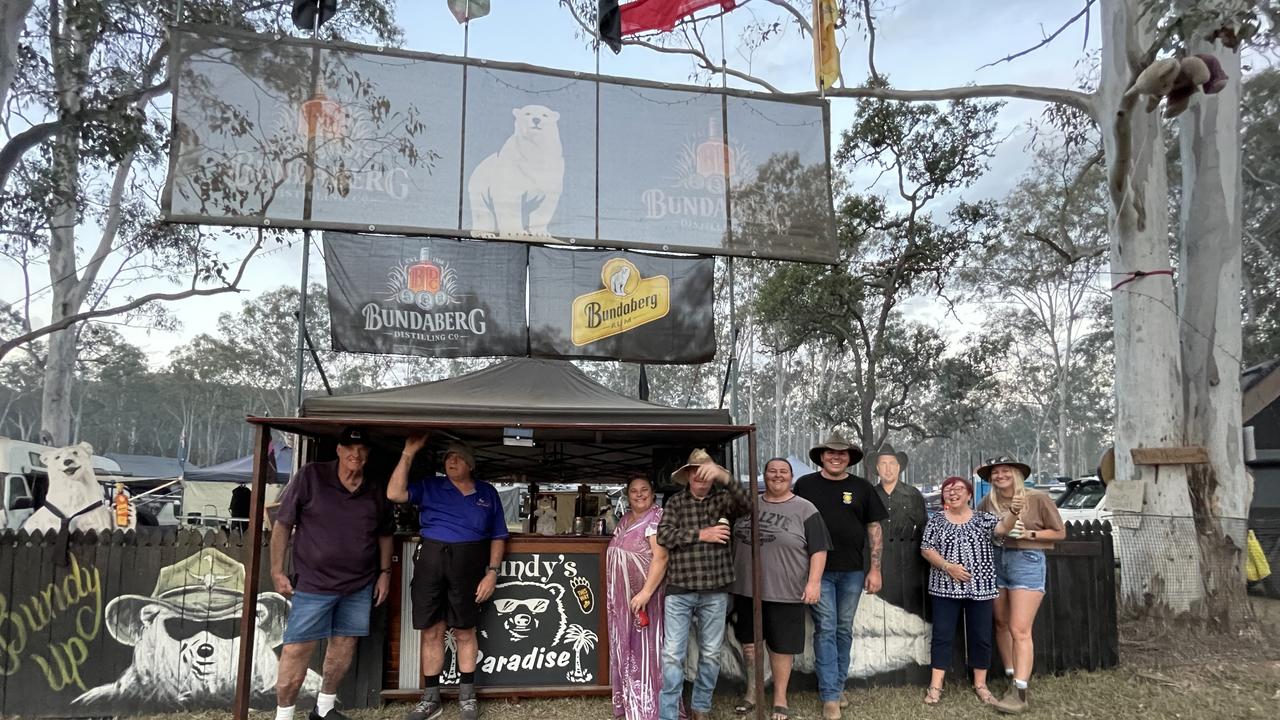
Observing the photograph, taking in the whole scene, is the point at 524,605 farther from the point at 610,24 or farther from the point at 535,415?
the point at 610,24

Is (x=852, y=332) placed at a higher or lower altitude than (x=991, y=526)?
higher

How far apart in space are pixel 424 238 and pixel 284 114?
1537 mm

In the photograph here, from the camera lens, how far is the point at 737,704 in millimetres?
5484

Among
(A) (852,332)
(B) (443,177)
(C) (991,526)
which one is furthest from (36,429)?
(C) (991,526)

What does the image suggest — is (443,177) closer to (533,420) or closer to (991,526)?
(533,420)

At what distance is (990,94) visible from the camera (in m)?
8.95

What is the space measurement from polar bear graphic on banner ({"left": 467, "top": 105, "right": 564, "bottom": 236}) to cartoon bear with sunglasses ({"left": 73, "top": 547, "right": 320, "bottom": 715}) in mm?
3437

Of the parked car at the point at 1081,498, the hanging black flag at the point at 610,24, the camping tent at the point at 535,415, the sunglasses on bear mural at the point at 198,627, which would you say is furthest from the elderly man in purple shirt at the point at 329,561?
the parked car at the point at 1081,498

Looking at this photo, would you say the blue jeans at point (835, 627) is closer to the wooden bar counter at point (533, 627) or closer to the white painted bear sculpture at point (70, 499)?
the wooden bar counter at point (533, 627)

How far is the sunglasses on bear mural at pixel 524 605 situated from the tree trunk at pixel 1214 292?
614 cm

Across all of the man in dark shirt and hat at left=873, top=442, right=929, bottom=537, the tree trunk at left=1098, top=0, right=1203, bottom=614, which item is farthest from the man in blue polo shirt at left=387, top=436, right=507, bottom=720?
the tree trunk at left=1098, top=0, right=1203, bottom=614

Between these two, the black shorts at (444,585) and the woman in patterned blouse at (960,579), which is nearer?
the black shorts at (444,585)

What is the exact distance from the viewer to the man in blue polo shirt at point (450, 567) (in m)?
5.01

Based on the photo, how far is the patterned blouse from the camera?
548cm
